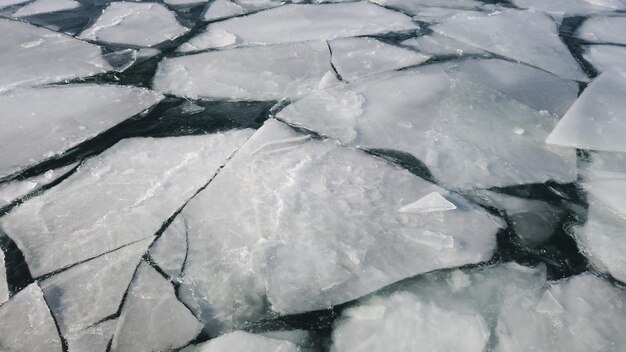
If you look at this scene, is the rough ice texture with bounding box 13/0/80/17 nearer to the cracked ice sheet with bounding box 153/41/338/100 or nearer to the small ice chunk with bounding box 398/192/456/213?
the cracked ice sheet with bounding box 153/41/338/100

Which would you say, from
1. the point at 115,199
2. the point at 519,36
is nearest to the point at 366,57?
the point at 519,36

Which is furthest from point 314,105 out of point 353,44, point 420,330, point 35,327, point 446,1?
point 446,1

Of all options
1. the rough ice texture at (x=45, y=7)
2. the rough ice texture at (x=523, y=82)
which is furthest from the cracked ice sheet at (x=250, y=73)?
the rough ice texture at (x=45, y=7)

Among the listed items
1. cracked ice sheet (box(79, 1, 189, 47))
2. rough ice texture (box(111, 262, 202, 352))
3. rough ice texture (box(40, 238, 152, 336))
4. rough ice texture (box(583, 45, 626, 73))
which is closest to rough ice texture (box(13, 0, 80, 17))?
cracked ice sheet (box(79, 1, 189, 47))

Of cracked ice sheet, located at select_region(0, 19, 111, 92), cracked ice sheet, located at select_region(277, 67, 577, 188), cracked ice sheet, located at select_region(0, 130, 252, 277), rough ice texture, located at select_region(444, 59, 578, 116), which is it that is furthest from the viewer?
cracked ice sheet, located at select_region(0, 19, 111, 92)

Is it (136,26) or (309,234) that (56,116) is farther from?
(309,234)

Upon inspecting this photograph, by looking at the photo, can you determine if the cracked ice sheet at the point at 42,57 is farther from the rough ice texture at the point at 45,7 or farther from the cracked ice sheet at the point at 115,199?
the cracked ice sheet at the point at 115,199

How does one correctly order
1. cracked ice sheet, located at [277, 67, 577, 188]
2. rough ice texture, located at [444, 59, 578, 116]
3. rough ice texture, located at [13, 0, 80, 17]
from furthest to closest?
rough ice texture, located at [13, 0, 80, 17] < rough ice texture, located at [444, 59, 578, 116] < cracked ice sheet, located at [277, 67, 577, 188]
